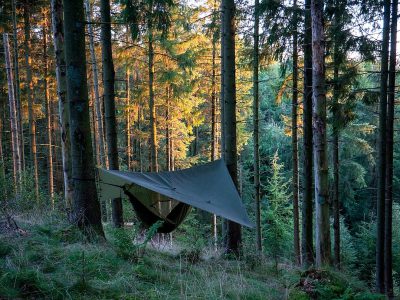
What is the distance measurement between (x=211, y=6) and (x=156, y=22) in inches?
239

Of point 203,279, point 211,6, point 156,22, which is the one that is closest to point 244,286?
point 203,279

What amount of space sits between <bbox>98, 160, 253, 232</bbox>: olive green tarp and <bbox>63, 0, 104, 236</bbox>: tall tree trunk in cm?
80

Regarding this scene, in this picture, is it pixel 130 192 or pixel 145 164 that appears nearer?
pixel 130 192

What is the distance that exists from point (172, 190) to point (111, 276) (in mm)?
2009

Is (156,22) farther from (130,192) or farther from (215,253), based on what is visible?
(215,253)

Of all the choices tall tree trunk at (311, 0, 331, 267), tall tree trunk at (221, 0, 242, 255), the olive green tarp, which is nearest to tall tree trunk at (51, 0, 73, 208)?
the olive green tarp

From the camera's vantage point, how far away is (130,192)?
18.2ft

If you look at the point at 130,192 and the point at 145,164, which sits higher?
the point at 130,192

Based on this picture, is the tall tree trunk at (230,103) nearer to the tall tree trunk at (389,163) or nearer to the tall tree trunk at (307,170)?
the tall tree trunk at (307,170)

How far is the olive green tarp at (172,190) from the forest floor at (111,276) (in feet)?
2.85

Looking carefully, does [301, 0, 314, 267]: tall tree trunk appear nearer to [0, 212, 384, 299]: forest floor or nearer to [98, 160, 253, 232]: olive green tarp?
[98, 160, 253, 232]: olive green tarp

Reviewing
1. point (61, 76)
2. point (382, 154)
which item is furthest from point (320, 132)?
point (61, 76)

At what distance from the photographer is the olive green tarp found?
498 centimetres

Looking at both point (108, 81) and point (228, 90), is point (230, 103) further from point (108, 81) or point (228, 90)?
point (108, 81)
